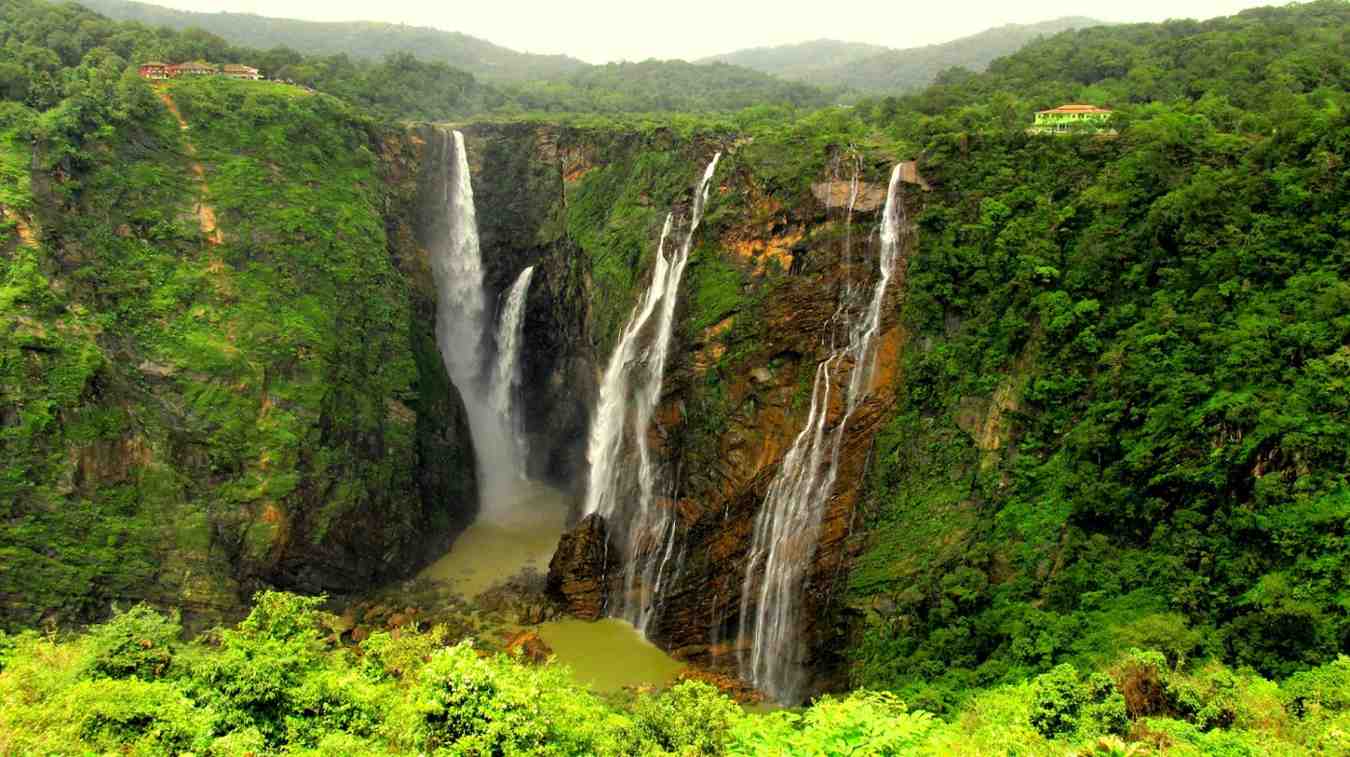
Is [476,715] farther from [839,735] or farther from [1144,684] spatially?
[1144,684]

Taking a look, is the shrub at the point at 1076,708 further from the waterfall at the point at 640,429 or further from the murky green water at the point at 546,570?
the waterfall at the point at 640,429

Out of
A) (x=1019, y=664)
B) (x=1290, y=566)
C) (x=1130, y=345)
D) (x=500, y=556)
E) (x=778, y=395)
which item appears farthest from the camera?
(x=500, y=556)

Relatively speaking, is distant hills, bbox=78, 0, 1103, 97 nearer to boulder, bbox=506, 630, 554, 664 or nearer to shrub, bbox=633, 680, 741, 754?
boulder, bbox=506, 630, 554, 664

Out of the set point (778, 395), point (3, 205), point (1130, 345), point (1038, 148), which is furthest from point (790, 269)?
point (3, 205)

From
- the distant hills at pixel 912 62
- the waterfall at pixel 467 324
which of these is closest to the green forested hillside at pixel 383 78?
the waterfall at pixel 467 324

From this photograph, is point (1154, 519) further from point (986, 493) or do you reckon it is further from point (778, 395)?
point (778, 395)

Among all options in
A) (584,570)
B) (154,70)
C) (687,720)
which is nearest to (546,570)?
(584,570)
